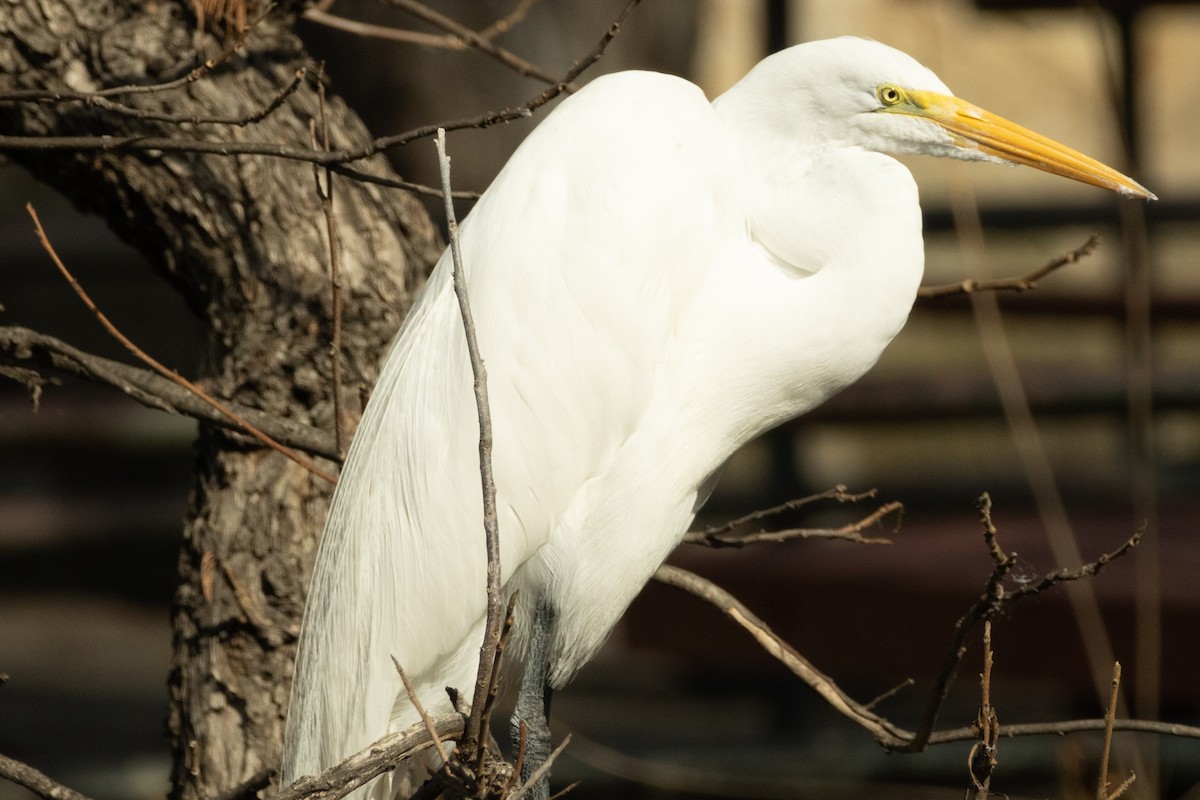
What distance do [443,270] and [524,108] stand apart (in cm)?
40

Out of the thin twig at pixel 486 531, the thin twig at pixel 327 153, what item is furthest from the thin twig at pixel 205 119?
the thin twig at pixel 486 531

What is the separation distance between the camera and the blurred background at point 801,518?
3.20 meters

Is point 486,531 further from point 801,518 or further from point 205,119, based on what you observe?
point 801,518

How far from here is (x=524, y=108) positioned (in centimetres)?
146

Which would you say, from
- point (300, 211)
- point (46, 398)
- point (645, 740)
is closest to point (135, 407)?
point (46, 398)

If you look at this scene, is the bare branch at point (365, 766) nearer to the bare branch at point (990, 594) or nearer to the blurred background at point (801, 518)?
the bare branch at point (990, 594)

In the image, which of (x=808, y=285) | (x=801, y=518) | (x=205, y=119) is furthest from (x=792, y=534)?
(x=801, y=518)

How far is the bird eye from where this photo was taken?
1.66 metres

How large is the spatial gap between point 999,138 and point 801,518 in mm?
2969

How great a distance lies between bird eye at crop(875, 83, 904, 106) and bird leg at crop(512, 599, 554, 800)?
797 mm

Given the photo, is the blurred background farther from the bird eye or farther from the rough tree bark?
the rough tree bark

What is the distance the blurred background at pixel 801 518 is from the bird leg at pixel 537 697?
0.63 metres

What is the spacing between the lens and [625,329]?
170cm

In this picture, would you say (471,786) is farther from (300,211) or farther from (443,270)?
(300,211)
